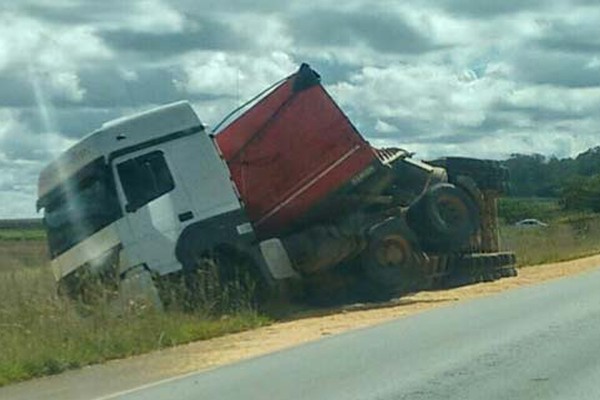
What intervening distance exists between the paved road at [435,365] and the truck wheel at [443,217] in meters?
5.73

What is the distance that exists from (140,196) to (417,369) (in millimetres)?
9204

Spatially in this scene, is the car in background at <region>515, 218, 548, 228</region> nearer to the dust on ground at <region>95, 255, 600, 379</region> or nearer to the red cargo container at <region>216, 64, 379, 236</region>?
the dust on ground at <region>95, 255, 600, 379</region>

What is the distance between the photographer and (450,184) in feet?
86.3

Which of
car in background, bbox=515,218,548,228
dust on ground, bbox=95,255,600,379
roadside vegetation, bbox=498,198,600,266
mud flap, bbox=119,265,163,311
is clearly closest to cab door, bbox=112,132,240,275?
mud flap, bbox=119,265,163,311

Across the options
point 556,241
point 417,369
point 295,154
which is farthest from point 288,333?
point 556,241

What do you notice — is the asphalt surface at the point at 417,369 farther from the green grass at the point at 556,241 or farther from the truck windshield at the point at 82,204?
the green grass at the point at 556,241

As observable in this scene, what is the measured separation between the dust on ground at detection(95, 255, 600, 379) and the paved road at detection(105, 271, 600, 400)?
720mm

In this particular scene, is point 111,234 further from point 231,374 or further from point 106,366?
point 231,374

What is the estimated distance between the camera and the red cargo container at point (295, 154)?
23.6 m

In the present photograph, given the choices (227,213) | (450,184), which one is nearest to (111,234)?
(227,213)

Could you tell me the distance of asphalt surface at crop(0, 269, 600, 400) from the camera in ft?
39.9

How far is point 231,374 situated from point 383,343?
10.0ft

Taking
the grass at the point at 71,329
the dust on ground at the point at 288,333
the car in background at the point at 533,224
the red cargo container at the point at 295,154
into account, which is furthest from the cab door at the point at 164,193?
the car in background at the point at 533,224

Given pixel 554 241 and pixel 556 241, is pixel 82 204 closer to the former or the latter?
pixel 554 241
